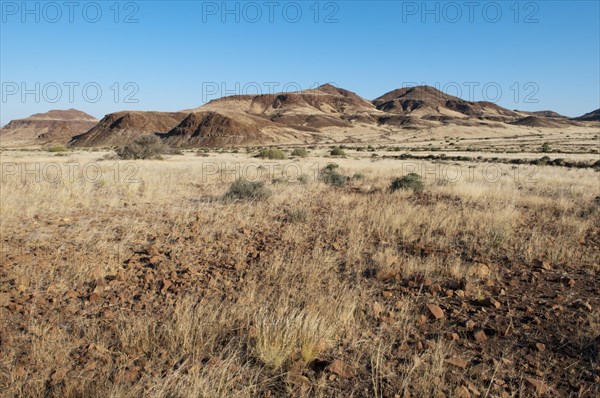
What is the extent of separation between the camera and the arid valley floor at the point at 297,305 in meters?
2.66

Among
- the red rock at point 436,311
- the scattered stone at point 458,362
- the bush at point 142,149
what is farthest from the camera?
the bush at point 142,149

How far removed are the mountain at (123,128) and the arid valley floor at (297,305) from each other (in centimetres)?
9139

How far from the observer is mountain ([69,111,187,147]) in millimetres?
90625

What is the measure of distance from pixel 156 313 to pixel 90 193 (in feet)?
24.9

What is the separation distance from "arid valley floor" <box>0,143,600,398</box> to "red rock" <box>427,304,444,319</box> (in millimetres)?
19

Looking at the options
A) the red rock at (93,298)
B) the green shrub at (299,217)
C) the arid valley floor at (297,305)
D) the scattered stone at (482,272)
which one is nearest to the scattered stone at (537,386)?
the arid valley floor at (297,305)

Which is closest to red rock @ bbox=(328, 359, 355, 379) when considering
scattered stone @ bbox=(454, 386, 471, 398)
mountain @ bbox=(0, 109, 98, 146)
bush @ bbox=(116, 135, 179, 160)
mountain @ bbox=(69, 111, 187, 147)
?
scattered stone @ bbox=(454, 386, 471, 398)

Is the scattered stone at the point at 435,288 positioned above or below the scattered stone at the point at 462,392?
above

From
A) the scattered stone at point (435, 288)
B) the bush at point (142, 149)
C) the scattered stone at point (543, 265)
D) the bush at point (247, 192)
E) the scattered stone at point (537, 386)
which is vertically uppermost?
the bush at point (142, 149)

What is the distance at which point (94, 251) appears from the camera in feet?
16.9

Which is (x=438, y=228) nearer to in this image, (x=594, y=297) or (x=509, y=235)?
(x=509, y=235)

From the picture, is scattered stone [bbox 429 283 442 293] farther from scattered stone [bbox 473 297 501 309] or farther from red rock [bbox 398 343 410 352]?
red rock [bbox 398 343 410 352]

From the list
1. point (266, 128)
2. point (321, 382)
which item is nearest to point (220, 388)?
point (321, 382)

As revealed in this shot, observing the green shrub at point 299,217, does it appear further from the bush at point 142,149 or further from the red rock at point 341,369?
the bush at point 142,149
